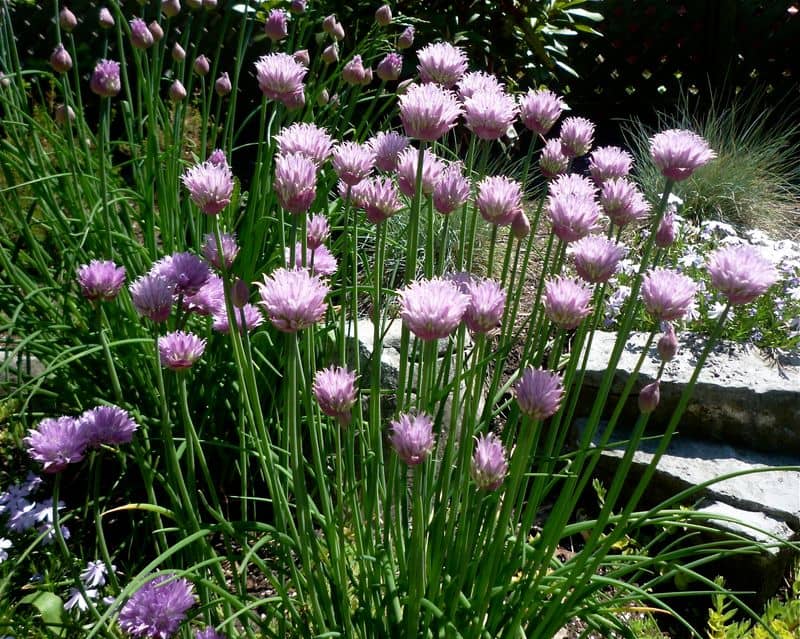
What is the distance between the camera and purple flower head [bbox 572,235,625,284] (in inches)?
45.7

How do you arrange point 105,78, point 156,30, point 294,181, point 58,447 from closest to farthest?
point 294,181
point 58,447
point 105,78
point 156,30

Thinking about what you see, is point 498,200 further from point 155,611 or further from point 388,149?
point 155,611

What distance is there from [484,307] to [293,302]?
0.29m

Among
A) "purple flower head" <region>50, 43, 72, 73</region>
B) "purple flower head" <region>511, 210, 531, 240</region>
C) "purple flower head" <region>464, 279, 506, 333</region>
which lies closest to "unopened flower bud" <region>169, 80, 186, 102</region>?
"purple flower head" <region>50, 43, 72, 73</region>

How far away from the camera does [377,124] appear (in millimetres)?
4703

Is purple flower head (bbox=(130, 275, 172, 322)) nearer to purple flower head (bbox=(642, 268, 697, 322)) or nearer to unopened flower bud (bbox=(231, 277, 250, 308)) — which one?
unopened flower bud (bbox=(231, 277, 250, 308))

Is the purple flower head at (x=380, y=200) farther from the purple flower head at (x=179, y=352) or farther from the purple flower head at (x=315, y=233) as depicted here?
the purple flower head at (x=179, y=352)

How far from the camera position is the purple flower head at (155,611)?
1.16m

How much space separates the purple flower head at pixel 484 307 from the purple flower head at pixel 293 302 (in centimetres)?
23

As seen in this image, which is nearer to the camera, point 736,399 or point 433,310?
point 433,310

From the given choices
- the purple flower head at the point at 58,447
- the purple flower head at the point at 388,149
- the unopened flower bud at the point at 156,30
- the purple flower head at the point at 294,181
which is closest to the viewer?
the purple flower head at the point at 294,181

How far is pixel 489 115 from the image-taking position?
127 cm

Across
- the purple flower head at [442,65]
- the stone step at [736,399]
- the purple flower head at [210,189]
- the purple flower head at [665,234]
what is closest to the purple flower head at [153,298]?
the purple flower head at [210,189]

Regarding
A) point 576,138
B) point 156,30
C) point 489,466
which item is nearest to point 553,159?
point 576,138
